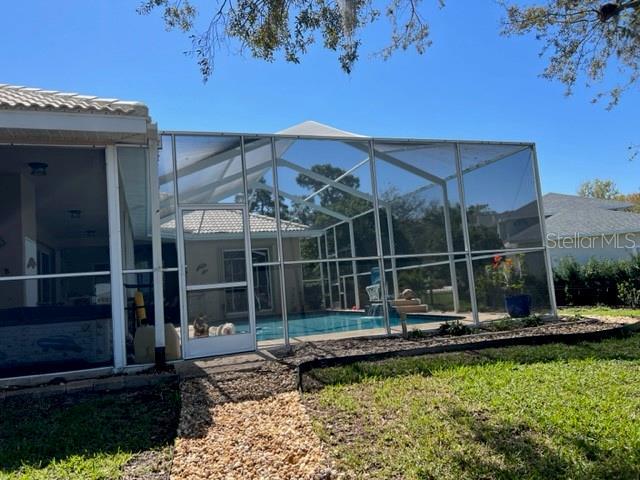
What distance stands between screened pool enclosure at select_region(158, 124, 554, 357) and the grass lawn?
2.48 meters

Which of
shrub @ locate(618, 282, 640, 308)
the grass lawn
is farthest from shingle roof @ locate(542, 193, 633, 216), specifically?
the grass lawn

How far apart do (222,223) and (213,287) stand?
114 centimetres

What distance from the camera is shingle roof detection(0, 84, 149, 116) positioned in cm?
578

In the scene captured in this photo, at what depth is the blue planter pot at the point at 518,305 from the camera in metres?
9.45

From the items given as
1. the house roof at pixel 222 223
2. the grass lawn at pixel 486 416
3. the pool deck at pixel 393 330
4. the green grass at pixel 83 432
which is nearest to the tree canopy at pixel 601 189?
the pool deck at pixel 393 330

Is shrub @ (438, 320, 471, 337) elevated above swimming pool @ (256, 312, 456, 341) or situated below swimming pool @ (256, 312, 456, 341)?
below

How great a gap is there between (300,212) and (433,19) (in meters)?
3.98

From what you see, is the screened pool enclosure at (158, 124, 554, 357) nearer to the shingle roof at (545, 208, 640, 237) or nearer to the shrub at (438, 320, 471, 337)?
the shrub at (438, 320, 471, 337)

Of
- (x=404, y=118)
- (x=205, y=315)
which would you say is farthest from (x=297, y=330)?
(x=404, y=118)

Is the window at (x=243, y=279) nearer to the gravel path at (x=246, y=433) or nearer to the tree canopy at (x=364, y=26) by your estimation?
the gravel path at (x=246, y=433)

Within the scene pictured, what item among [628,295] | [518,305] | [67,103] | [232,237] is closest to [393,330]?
[518,305]

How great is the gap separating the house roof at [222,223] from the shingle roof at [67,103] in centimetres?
188

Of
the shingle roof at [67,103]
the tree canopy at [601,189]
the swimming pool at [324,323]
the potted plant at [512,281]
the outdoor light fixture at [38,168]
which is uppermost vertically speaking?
the tree canopy at [601,189]

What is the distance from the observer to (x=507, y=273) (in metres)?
9.63
